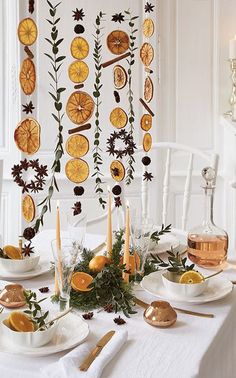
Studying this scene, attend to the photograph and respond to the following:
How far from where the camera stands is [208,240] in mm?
1780

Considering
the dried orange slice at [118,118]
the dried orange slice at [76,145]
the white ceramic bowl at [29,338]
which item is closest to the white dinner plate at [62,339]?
the white ceramic bowl at [29,338]

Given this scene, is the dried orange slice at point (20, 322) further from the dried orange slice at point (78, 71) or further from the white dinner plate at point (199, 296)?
the dried orange slice at point (78, 71)

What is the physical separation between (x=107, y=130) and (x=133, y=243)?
198 cm

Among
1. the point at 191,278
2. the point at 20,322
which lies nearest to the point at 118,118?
the point at 191,278

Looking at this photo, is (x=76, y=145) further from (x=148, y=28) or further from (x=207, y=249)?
(x=207, y=249)

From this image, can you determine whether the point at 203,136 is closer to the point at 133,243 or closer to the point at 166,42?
the point at 166,42

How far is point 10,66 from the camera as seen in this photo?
3496 millimetres

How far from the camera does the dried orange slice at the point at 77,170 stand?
4.58ft

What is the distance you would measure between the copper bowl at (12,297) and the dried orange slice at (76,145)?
358 millimetres

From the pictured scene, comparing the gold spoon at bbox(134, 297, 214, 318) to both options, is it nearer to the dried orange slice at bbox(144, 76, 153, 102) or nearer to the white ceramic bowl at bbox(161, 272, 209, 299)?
the white ceramic bowl at bbox(161, 272, 209, 299)

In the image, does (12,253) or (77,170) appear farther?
(12,253)

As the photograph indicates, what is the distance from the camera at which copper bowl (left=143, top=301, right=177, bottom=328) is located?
4.50 feet

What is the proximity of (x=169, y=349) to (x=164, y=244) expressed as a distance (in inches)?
30.6

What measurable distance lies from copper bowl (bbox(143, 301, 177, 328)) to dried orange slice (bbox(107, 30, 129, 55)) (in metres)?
0.61
